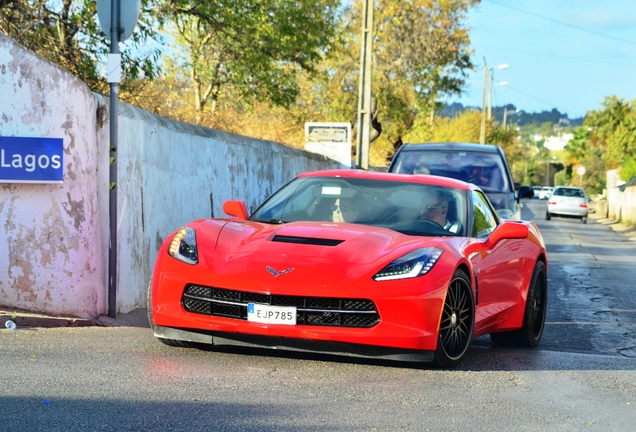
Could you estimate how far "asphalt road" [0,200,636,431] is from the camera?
488 cm

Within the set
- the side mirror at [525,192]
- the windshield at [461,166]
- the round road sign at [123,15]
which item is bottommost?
the side mirror at [525,192]

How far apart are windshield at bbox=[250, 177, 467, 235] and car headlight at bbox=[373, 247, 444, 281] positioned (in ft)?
2.50

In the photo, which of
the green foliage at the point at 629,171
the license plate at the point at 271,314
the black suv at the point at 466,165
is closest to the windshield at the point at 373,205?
the license plate at the point at 271,314

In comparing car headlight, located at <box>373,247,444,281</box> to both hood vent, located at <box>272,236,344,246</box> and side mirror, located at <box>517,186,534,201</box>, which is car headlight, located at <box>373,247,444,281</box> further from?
side mirror, located at <box>517,186,534,201</box>

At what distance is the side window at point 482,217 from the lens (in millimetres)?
7806

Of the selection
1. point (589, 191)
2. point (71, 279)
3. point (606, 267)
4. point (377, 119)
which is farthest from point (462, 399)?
point (589, 191)

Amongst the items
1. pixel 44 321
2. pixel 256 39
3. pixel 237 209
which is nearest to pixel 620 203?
pixel 256 39

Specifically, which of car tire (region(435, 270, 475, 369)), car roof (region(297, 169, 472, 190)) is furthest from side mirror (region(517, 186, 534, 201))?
car tire (region(435, 270, 475, 369))

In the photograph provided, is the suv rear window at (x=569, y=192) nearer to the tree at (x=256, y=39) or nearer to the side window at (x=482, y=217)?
the tree at (x=256, y=39)

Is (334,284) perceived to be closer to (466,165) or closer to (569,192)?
(466,165)

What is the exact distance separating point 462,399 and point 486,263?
193 centimetres

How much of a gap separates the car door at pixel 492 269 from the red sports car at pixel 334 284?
0.08 ft

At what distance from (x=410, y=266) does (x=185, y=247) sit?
1457mm

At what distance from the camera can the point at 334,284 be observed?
20.5ft
